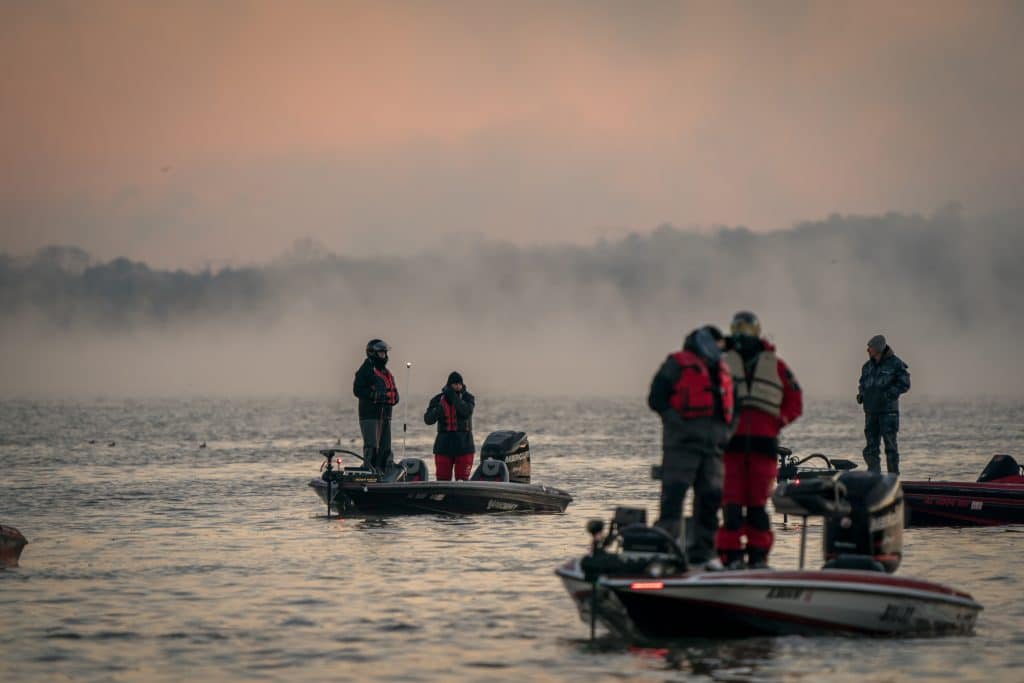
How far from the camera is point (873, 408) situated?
78.1 feet

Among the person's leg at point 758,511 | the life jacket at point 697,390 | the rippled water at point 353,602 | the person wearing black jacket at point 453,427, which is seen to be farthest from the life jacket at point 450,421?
the life jacket at point 697,390

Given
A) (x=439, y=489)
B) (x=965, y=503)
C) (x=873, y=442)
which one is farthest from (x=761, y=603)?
(x=873, y=442)

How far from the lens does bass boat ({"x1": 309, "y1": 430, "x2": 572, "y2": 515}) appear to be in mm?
23047

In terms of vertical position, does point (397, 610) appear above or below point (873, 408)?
below

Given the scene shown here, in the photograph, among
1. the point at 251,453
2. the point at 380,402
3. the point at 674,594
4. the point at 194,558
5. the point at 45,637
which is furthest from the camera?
the point at 251,453

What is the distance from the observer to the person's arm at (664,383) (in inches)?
496

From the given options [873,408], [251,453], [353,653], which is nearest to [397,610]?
[353,653]

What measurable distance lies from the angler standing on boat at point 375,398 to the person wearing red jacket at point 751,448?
10878 mm

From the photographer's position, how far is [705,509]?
502 inches

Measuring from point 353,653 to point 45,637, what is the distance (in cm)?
275

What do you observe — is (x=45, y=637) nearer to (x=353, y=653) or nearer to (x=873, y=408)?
(x=353, y=653)

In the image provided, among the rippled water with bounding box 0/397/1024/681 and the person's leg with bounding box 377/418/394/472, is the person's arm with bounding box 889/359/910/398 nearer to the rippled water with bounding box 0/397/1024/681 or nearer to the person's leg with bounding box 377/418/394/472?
the rippled water with bounding box 0/397/1024/681

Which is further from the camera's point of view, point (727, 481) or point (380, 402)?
point (380, 402)

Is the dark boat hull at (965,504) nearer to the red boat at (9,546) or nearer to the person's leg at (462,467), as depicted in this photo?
the person's leg at (462,467)
